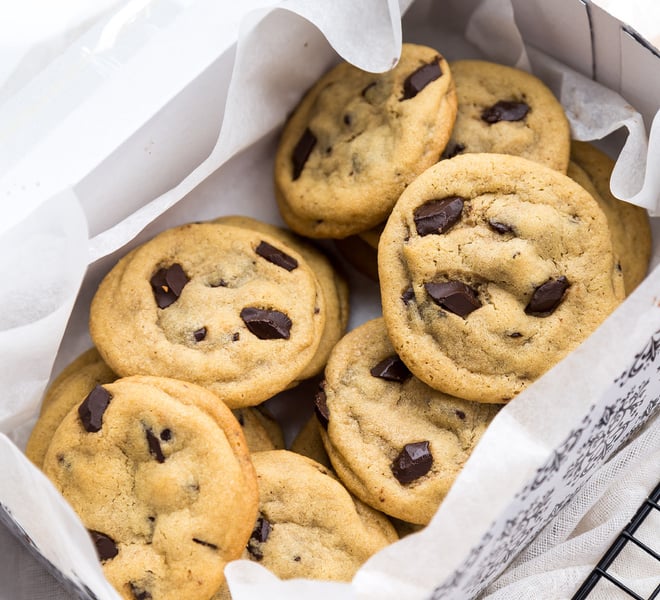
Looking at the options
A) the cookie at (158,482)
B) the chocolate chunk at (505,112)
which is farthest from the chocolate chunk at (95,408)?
the chocolate chunk at (505,112)

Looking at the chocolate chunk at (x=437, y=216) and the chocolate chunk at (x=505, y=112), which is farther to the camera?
the chocolate chunk at (x=505, y=112)

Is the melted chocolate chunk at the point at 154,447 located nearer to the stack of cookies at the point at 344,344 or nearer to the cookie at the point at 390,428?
the stack of cookies at the point at 344,344

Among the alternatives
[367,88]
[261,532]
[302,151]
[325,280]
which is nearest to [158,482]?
[261,532]

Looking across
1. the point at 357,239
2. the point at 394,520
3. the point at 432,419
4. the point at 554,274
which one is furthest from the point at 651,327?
the point at 357,239

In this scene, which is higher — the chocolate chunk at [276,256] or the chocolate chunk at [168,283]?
the chocolate chunk at [168,283]

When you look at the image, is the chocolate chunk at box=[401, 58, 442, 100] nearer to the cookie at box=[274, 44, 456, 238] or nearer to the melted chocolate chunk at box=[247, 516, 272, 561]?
the cookie at box=[274, 44, 456, 238]

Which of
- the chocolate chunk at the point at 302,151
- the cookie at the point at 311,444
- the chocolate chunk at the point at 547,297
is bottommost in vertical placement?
the cookie at the point at 311,444

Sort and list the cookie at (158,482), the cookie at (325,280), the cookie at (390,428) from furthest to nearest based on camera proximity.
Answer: the cookie at (325,280) → the cookie at (390,428) → the cookie at (158,482)
